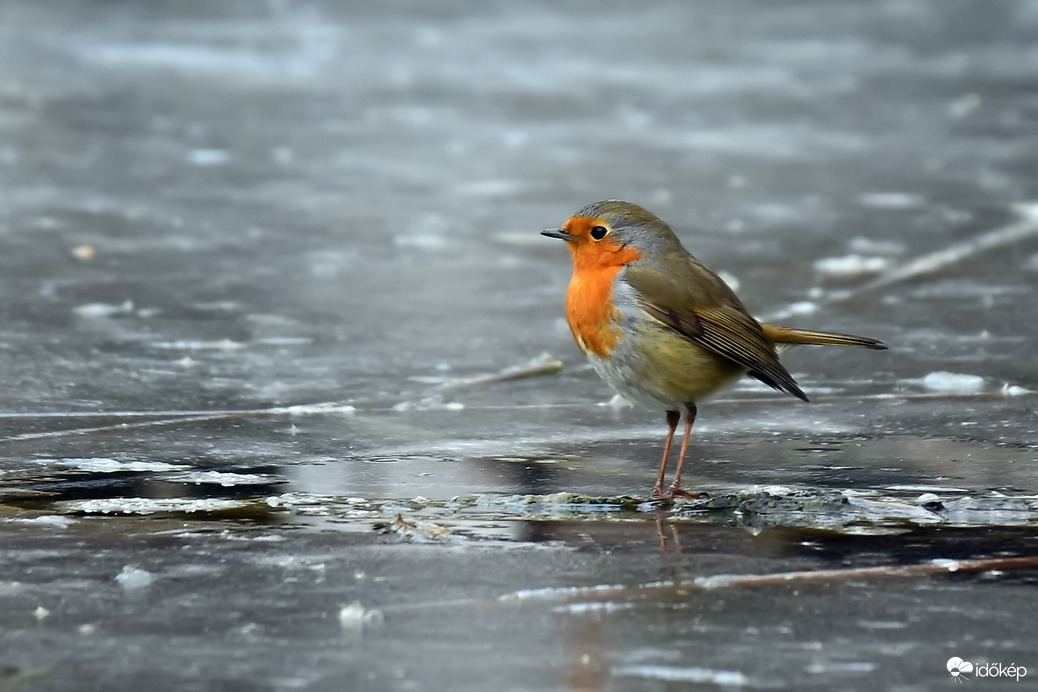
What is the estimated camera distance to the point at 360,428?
589 cm

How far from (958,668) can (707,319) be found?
80.4 inches

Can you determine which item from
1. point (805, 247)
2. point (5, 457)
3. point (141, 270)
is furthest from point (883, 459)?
point (141, 270)

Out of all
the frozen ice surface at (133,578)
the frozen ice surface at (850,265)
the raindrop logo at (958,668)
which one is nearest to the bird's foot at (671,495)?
the raindrop logo at (958,668)

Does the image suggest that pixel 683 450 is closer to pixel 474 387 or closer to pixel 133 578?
pixel 474 387

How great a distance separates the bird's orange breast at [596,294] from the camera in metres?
5.25

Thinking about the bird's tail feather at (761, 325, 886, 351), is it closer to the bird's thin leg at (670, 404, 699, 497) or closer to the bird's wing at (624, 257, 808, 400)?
the bird's wing at (624, 257, 808, 400)

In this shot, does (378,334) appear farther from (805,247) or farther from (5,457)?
(805,247)

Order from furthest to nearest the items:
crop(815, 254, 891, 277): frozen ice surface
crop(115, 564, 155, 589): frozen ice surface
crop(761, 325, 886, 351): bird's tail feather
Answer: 1. crop(815, 254, 891, 277): frozen ice surface
2. crop(761, 325, 886, 351): bird's tail feather
3. crop(115, 564, 155, 589): frozen ice surface

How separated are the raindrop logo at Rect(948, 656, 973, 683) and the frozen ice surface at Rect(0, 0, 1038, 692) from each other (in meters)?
0.05

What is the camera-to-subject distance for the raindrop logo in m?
3.41

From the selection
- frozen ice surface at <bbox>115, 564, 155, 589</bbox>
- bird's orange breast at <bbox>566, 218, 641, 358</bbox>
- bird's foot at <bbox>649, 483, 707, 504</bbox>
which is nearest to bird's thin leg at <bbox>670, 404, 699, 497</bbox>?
bird's foot at <bbox>649, 483, 707, 504</bbox>

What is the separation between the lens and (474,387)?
6492mm

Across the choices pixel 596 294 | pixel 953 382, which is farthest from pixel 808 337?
pixel 953 382

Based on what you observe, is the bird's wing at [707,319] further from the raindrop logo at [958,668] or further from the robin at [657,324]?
the raindrop logo at [958,668]
